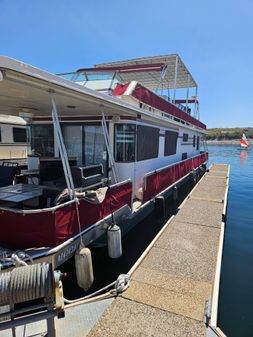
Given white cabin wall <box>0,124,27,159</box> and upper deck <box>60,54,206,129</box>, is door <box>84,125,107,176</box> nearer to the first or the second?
upper deck <box>60,54,206,129</box>

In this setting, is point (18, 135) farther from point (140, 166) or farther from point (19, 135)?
point (140, 166)

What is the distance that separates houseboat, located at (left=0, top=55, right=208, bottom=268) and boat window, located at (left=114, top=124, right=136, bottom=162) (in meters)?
0.03

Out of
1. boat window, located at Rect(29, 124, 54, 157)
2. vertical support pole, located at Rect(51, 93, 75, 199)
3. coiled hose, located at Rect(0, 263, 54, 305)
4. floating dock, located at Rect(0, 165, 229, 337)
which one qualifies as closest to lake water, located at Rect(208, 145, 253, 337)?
floating dock, located at Rect(0, 165, 229, 337)

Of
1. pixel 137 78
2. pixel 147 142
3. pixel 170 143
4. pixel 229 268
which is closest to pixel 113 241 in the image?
pixel 229 268

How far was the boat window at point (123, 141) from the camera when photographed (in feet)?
21.2

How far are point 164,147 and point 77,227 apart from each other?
6.51 meters

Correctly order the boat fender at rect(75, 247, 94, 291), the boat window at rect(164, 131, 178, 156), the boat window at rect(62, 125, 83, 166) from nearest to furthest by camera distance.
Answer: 1. the boat fender at rect(75, 247, 94, 291)
2. the boat window at rect(62, 125, 83, 166)
3. the boat window at rect(164, 131, 178, 156)

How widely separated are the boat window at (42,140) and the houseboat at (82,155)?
0.10ft

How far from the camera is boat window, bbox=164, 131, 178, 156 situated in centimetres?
996

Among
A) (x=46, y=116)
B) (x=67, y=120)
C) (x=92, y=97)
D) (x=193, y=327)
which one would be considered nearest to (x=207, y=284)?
(x=193, y=327)

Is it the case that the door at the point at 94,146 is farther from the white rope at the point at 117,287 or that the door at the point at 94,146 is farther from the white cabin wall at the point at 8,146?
the white cabin wall at the point at 8,146

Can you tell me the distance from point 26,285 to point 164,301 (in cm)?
196

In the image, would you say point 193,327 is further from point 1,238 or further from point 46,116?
point 46,116

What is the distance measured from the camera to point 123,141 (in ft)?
21.2
